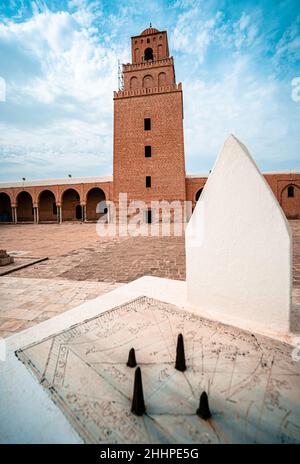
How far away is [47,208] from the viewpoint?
1137 inches

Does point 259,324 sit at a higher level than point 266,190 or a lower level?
lower

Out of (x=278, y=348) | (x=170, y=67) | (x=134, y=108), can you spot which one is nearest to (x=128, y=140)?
(x=134, y=108)

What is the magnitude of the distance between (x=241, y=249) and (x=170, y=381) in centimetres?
149

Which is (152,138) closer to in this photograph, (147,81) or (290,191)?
(147,81)

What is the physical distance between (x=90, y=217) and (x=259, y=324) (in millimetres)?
26661

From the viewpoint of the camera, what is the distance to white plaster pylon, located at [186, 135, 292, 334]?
2.26m

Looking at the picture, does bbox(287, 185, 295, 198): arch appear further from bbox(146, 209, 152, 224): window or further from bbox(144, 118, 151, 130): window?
bbox(144, 118, 151, 130): window

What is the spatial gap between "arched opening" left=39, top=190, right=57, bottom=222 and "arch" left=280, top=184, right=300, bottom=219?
1061 inches

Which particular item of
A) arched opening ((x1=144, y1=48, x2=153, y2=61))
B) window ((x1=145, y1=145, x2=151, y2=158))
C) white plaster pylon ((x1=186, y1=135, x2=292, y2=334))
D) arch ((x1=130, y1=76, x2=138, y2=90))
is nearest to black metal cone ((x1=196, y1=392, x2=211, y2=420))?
white plaster pylon ((x1=186, y1=135, x2=292, y2=334))

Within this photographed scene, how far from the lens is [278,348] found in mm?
1953

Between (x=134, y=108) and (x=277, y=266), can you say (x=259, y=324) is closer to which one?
(x=277, y=266)
